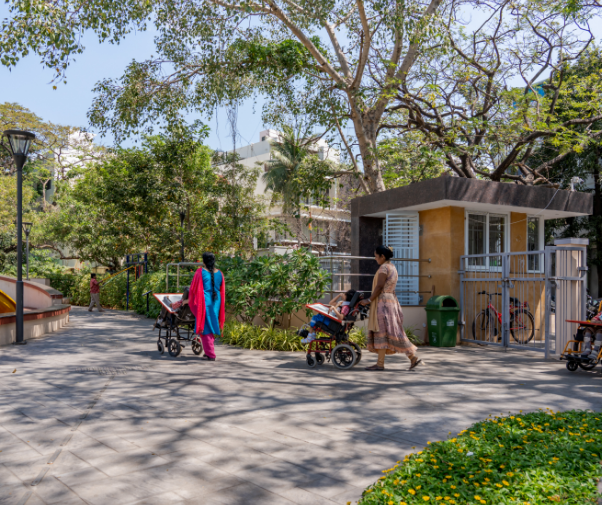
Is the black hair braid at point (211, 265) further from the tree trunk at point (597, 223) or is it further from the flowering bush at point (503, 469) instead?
the tree trunk at point (597, 223)

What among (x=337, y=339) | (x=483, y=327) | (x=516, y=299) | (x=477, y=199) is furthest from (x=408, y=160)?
(x=337, y=339)

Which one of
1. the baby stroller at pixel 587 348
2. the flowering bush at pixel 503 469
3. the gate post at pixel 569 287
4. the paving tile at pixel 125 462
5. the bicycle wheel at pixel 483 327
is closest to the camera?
the flowering bush at pixel 503 469

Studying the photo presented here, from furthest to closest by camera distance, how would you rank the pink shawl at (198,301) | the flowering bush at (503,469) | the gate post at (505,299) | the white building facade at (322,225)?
the white building facade at (322,225)
the gate post at (505,299)
the pink shawl at (198,301)
the flowering bush at (503,469)

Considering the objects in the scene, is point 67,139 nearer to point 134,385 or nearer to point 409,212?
point 409,212

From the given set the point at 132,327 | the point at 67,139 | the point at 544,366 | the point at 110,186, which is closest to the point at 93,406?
the point at 544,366

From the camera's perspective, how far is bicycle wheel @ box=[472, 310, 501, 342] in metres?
12.0

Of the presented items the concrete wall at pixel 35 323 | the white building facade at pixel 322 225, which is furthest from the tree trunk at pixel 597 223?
the concrete wall at pixel 35 323

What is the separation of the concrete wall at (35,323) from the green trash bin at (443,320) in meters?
8.76

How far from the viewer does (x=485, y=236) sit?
13164 mm

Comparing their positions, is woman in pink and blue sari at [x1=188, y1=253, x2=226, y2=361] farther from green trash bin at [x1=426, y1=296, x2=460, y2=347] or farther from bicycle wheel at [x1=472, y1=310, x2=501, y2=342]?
bicycle wheel at [x1=472, y1=310, x2=501, y2=342]

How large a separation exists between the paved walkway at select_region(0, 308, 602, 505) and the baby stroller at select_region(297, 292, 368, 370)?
0.21 metres

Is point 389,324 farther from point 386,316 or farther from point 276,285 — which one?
point 276,285

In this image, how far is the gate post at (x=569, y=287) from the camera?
9789 mm

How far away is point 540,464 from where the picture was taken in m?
3.97
